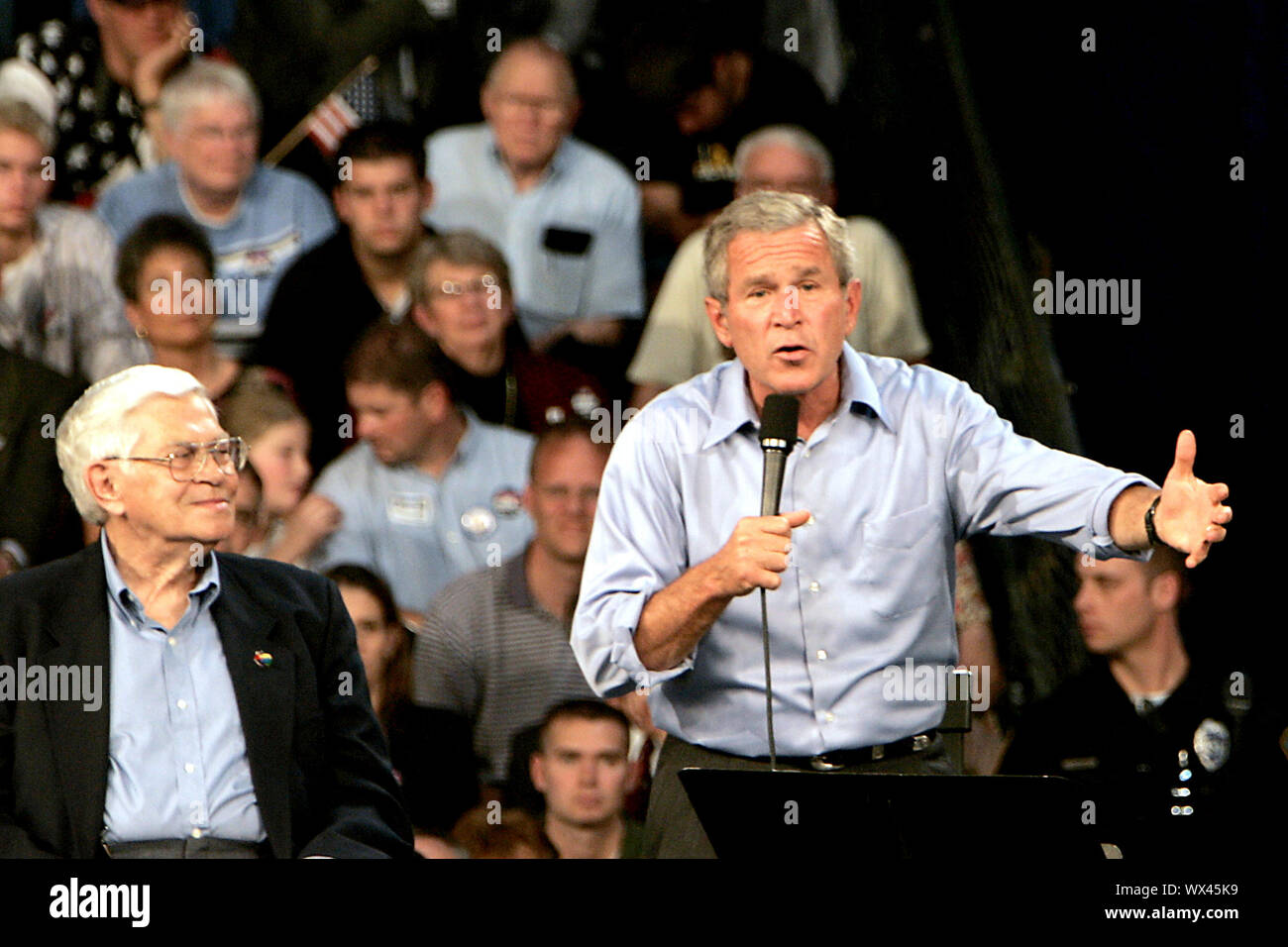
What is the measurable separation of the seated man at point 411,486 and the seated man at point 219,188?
374 millimetres

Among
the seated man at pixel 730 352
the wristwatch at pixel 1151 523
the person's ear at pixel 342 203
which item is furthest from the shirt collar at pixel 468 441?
the wristwatch at pixel 1151 523

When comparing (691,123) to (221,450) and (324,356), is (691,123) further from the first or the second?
(221,450)

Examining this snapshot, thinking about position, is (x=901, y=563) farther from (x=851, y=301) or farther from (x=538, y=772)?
(x=538, y=772)

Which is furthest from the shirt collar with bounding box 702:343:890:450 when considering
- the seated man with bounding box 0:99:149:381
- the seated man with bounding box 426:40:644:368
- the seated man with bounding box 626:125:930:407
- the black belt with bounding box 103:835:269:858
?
the seated man with bounding box 0:99:149:381

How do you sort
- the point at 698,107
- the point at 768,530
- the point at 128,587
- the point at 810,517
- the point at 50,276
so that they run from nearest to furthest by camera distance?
the point at 768,530 < the point at 810,517 < the point at 128,587 < the point at 50,276 < the point at 698,107

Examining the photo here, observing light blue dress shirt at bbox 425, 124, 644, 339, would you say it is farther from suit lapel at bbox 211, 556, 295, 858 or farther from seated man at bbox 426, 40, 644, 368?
suit lapel at bbox 211, 556, 295, 858

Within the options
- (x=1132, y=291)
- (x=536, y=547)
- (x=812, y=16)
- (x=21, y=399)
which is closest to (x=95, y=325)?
(x=21, y=399)

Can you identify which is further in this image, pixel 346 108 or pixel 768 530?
pixel 346 108

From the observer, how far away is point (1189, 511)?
2.45 metres

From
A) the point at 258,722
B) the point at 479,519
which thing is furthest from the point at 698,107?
the point at 258,722

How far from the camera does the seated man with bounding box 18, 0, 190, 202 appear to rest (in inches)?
182

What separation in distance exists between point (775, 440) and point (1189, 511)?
0.57 metres

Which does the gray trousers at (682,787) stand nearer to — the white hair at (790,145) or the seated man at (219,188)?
the white hair at (790,145)

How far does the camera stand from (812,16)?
4.74 metres
